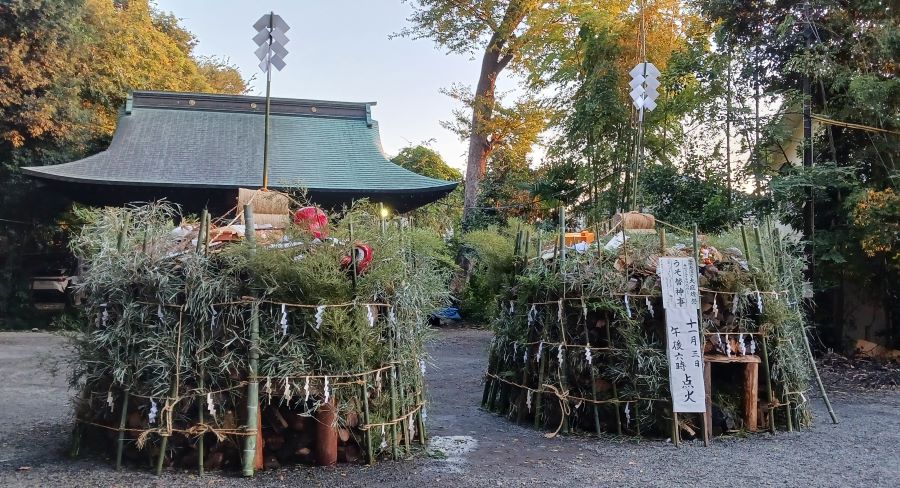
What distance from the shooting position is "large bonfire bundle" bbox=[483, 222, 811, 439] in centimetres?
528

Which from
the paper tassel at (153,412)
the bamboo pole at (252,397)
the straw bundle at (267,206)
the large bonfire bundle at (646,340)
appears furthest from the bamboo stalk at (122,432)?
the large bonfire bundle at (646,340)

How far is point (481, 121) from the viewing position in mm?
17656

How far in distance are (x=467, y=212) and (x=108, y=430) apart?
43.4ft

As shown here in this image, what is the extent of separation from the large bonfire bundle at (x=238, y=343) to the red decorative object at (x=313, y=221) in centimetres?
1

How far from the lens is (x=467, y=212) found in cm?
1722

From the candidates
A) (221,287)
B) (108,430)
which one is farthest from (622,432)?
(108,430)

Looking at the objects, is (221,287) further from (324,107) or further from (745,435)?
(324,107)

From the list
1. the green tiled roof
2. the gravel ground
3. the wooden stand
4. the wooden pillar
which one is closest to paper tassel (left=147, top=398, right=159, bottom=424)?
the gravel ground

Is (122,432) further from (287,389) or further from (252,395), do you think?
(287,389)

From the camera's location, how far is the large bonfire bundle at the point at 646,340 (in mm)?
5281

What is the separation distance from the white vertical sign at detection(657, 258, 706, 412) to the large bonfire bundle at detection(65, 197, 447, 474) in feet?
6.82

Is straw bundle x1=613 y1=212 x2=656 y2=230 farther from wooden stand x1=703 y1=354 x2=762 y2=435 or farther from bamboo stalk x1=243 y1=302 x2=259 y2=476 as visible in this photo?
bamboo stalk x1=243 y1=302 x2=259 y2=476

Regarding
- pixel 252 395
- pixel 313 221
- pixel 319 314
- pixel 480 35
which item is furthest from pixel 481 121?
pixel 252 395

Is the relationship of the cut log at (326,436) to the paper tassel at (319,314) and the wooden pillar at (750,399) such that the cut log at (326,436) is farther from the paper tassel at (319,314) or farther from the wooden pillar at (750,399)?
the wooden pillar at (750,399)
